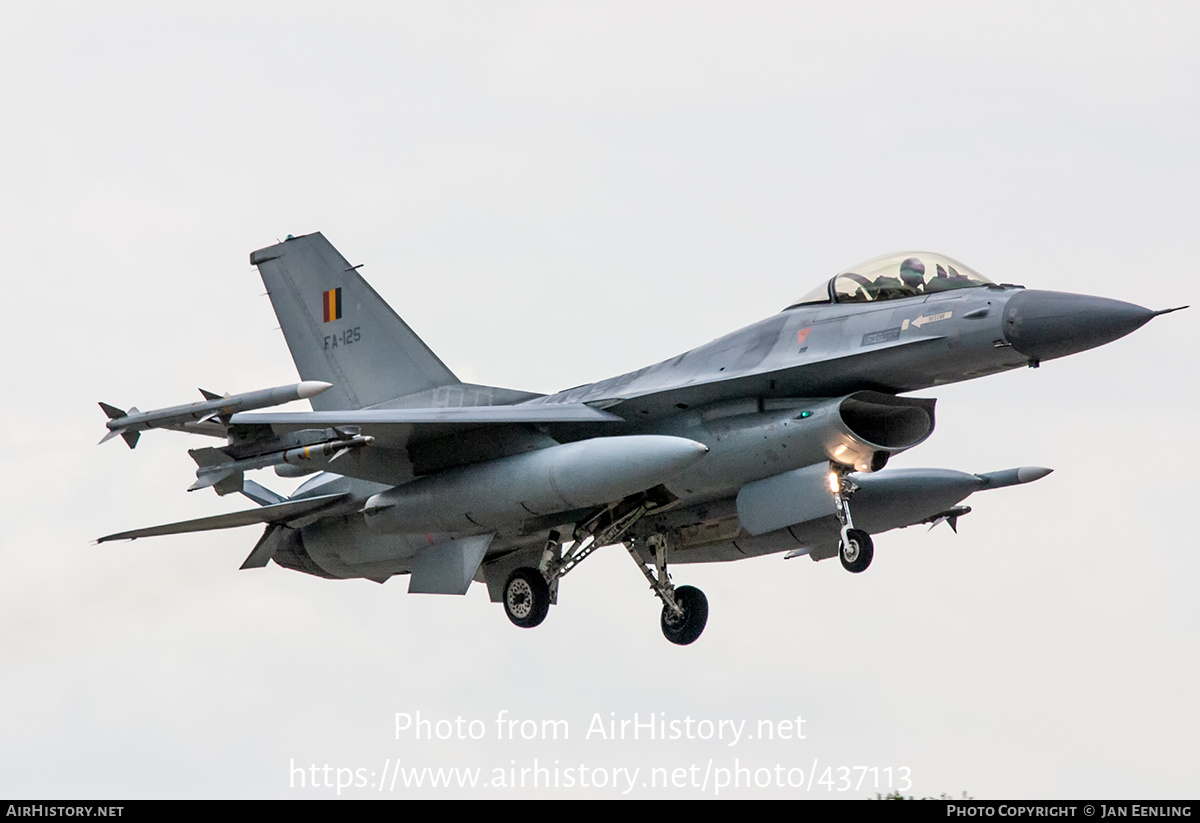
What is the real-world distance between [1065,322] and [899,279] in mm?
1995

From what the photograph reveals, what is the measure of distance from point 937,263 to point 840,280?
3.50 feet

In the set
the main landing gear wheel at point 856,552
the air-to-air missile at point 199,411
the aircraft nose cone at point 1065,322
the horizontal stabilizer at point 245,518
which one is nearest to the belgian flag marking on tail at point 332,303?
the horizontal stabilizer at point 245,518

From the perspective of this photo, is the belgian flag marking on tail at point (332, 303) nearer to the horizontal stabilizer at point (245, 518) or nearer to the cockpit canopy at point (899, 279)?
the horizontal stabilizer at point (245, 518)

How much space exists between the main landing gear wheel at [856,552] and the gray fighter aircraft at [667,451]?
0.8 inches

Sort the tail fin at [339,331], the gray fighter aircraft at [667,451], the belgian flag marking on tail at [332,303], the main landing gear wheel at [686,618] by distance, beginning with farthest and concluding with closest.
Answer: the belgian flag marking on tail at [332,303]
the tail fin at [339,331]
the main landing gear wheel at [686,618]
the gray fighter aircraft at [667,451]

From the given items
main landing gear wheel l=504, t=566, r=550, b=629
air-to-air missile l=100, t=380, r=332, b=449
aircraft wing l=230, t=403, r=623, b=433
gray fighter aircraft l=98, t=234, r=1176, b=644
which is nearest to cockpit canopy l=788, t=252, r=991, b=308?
gray fighter aircraft l=98, t=234, r=1176, b=644

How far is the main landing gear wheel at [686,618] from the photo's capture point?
21.0 meters

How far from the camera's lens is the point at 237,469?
1920 centimetres

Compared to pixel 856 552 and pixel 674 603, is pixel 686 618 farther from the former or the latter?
pixel 856 552

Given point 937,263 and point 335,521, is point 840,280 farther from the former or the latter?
point 335,521

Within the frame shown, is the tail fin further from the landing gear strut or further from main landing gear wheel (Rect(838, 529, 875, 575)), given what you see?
main landing gear wheel (Rect(838, 529, 875, 575))
